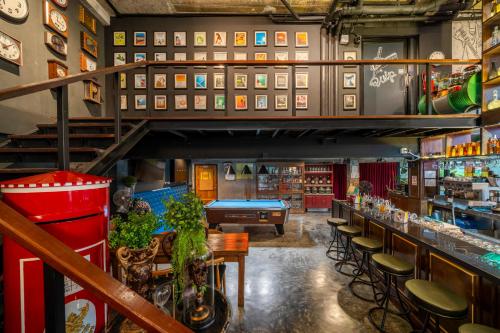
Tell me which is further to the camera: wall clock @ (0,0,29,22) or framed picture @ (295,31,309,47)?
framed picture @ (295,31,309,47)

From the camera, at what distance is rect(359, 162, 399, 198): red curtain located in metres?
10.5

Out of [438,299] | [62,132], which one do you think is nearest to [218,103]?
[62,132]

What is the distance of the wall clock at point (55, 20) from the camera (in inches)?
155

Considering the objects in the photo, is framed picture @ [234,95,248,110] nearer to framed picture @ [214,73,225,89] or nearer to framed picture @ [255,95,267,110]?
framed picture @ [255,95,267,110]

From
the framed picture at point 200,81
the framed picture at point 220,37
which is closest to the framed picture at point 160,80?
the framed picture at point 200,81

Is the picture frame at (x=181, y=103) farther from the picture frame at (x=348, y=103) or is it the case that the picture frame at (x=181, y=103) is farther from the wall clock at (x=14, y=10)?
the picture frame at (x=348, y=103)

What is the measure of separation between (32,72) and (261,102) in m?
4.35

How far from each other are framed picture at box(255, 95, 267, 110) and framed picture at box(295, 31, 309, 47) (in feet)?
5.29

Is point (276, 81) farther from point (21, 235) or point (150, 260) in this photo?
point (21, 235)

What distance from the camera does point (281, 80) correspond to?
19.5 feet

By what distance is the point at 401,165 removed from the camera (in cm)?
1045

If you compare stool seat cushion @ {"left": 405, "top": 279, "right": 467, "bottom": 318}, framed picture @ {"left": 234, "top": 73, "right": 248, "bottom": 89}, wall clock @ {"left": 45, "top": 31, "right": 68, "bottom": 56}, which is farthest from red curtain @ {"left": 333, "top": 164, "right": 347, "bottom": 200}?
wall clock @ {"left": 45, "top": 31, "right": 68, "bottom": 56}

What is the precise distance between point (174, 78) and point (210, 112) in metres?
1.25

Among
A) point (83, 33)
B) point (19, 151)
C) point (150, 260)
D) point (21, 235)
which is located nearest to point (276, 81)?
point (83, 33)
